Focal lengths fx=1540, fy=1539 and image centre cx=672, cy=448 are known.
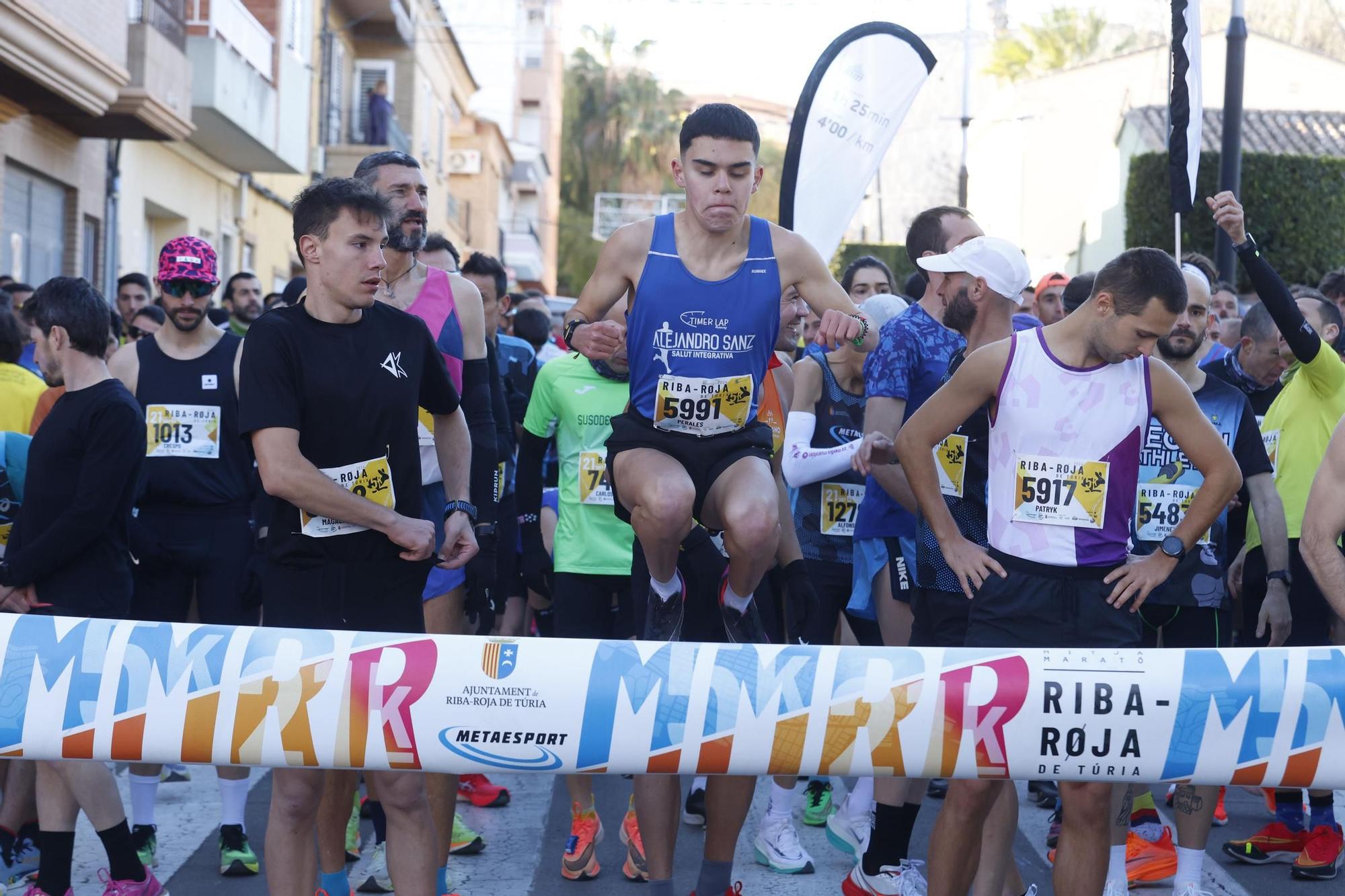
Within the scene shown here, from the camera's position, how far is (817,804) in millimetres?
7211

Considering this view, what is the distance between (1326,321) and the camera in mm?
6957

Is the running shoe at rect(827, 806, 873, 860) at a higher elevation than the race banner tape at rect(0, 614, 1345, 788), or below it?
below

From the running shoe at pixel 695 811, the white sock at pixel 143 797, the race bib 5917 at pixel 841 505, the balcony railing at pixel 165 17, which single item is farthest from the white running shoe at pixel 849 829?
the balcony railing at pixel 165 17

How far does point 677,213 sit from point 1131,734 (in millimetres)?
2174

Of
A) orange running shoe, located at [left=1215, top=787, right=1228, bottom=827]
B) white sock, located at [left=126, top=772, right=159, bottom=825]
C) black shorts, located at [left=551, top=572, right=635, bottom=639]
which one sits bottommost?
orange running shoe, located at [left=1215, top=787, right=1228, bottom=827]

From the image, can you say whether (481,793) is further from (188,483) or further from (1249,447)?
(1249,447)

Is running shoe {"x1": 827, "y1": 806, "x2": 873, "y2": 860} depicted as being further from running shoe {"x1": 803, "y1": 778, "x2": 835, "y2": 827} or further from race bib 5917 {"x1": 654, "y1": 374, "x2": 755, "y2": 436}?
race bib 5917 {"x1": 654, "y1": 374, "x2": 755, "y2": 436}

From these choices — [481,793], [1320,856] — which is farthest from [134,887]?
[1320,856]

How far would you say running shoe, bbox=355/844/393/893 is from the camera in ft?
19.5

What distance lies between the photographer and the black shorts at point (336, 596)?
4617 millimetres

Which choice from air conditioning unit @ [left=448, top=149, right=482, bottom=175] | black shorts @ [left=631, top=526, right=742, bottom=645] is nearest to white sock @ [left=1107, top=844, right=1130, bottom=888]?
black shorts @ [left=631, top=526, right=742, bottom=645]

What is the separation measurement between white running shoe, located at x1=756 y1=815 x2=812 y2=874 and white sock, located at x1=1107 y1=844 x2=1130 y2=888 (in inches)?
51.1

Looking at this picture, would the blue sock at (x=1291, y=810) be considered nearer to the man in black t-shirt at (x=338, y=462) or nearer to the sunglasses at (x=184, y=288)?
the man in black t-shirt at (x=338, y=462)

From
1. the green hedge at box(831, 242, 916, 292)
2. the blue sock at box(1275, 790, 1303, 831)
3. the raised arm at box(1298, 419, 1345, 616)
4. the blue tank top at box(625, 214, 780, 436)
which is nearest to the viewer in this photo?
the raised arm at box(1298, 419, 1345, 616)
